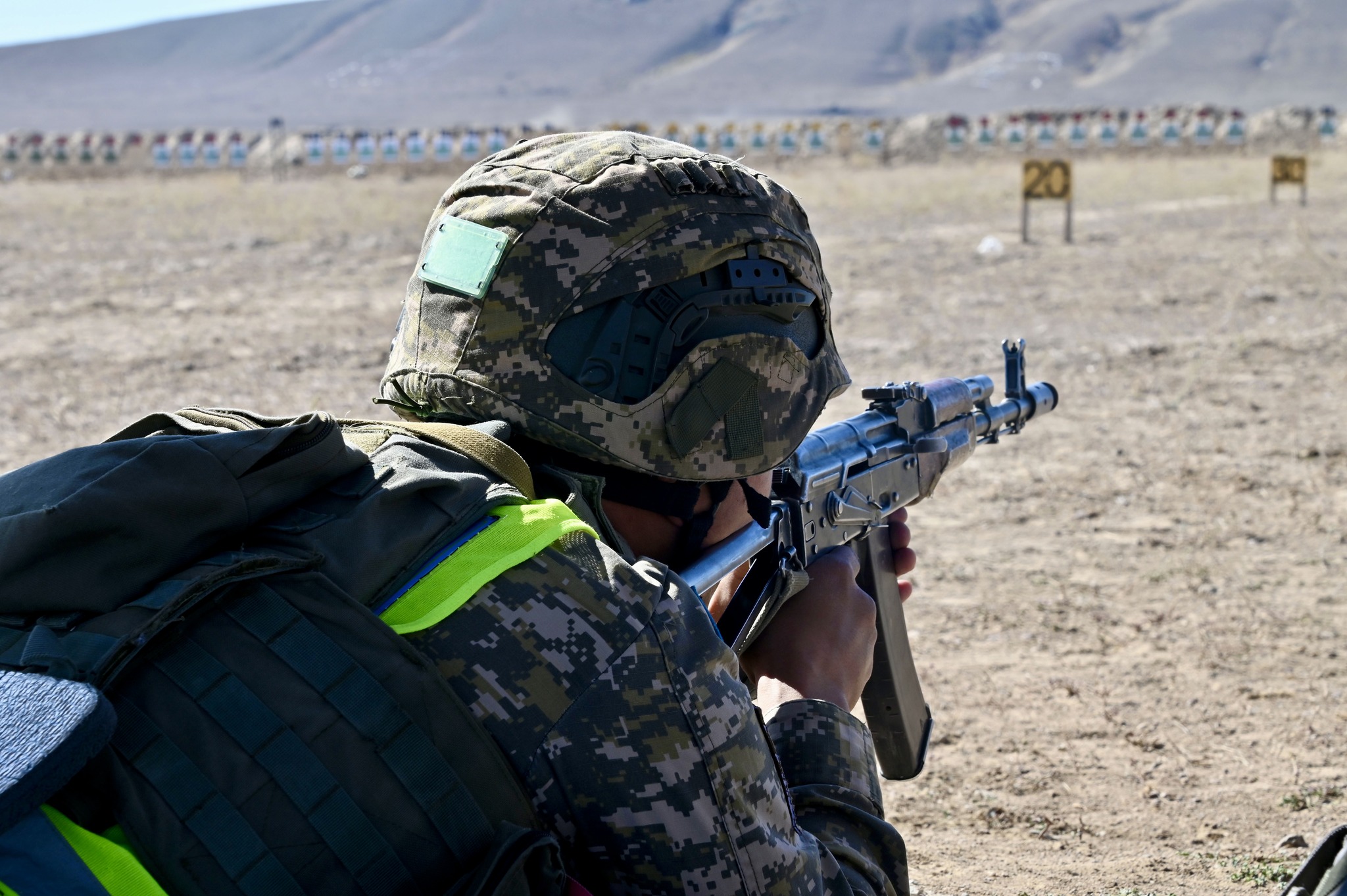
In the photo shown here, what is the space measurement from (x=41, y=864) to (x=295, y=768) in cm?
25

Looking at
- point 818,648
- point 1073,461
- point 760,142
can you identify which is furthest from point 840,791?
point 760,142

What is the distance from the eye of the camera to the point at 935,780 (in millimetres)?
3574

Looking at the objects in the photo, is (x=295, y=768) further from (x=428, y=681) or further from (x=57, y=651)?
(x=57, y=651)

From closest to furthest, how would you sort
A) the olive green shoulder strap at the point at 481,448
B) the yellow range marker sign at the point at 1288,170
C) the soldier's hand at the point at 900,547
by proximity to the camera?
the olive green shoulder strap at the point at 481,448 < the soldier's hand at the point at 900,547 < the yellow range marker sign at the point at 1288,170

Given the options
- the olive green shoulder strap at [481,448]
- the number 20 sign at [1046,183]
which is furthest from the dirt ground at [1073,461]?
the olive green shoulder strap at [481,448]

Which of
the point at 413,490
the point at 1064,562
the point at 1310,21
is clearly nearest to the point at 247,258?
the point at 1064,562

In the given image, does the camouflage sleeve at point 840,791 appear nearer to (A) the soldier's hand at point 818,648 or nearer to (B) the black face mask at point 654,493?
(A) the soldier's hand at point 818,648

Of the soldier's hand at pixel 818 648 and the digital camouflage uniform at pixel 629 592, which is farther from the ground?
the digital camouflage uniform at pixel 629 592

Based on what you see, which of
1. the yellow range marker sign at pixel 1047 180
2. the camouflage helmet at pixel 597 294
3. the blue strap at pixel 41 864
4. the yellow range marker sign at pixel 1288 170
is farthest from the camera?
the yellow range marker sign at pixel 1288 170

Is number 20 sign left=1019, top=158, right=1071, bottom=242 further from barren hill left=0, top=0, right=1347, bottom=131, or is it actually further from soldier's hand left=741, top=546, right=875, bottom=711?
barren hill left=0, top=0, right=1347, bottom=131

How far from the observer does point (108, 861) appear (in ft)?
3.97

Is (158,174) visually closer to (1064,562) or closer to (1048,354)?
(1048,354)

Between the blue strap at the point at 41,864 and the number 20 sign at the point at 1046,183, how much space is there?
52.0 feet

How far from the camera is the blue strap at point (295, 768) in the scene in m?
1.31
